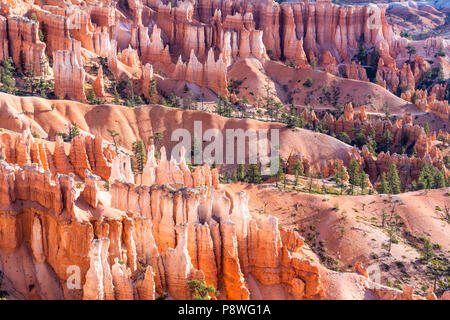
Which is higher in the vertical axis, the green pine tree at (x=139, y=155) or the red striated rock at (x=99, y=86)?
the red striated rock at (x=99, y=86)

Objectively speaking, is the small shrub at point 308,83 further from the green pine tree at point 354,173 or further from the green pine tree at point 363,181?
the green pine tree at point 363,181

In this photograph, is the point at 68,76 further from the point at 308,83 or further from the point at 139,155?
the point at 308,83

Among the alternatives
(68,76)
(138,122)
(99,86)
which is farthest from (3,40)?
(138,122)

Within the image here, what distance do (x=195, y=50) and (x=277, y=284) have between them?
97046 mm

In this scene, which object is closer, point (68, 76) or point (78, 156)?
point (78, 156)

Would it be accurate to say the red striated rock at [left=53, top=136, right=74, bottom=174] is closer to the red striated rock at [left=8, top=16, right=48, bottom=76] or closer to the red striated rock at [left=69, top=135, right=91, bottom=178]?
the red striated rock at [left=69, top=135, right=91, bottom=178]

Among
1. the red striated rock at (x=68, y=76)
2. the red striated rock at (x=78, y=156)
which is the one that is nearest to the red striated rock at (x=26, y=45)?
the red striated rock at (x=68, y=76)

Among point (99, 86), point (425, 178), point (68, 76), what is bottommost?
point (425, 178)

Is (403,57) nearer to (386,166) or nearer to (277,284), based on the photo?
(386,166)

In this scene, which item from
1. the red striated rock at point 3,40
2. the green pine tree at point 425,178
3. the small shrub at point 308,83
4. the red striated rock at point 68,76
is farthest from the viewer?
the small shrub at point 308,83

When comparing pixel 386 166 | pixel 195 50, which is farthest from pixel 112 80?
pixel 386 166

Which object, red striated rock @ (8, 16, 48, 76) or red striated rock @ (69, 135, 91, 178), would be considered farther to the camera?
red striated rock @ (8, 16, 48, 76)

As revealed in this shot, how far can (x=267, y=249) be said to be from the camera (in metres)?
53.0

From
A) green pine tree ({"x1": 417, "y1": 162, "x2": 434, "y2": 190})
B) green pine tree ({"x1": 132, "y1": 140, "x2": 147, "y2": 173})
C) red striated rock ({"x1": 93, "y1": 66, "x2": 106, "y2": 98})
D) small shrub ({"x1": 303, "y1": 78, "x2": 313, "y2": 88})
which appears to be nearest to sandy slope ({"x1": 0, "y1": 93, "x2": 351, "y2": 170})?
green pine tree ({"x1": 132, "y1": 140, "x2": 147, "y2": 173})
